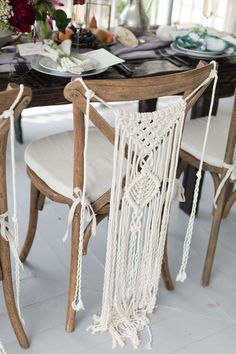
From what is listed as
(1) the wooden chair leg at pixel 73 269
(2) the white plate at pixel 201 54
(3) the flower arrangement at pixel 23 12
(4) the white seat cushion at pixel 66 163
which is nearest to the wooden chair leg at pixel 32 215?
(4) the white seat cushion at pixel 66 163

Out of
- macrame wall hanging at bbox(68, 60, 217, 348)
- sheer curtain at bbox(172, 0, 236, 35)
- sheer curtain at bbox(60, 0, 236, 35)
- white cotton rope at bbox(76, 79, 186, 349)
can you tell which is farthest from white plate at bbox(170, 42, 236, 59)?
sheer curtain at bbox(172, 0, 236, 35)

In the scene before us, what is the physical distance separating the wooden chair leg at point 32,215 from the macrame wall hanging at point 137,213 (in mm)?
327

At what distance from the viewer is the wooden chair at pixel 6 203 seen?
106 cm

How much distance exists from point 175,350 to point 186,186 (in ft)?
2.59

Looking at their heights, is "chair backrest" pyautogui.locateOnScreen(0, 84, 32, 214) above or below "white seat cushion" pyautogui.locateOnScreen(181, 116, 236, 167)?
above

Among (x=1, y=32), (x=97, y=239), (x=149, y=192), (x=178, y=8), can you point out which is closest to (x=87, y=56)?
(x=1, y=32)

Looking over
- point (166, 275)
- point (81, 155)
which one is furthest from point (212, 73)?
point (166, 275)

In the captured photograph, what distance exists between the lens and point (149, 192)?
1.34 m

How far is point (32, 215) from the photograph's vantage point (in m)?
1.69

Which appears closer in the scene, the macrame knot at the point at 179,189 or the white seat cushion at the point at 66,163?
the white seat cushion at the point at 66,163

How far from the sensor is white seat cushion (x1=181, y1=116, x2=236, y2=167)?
1.66 m

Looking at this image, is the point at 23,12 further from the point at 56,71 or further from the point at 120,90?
the point at 120,90

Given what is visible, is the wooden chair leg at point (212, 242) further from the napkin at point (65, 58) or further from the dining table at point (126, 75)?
the napkin at point (65, 58)

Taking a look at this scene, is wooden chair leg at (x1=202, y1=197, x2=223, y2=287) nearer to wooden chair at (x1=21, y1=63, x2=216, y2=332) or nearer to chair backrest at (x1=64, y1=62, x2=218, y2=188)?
wooden chair at (x1=21, y1=63, x2=216, y2=332)
